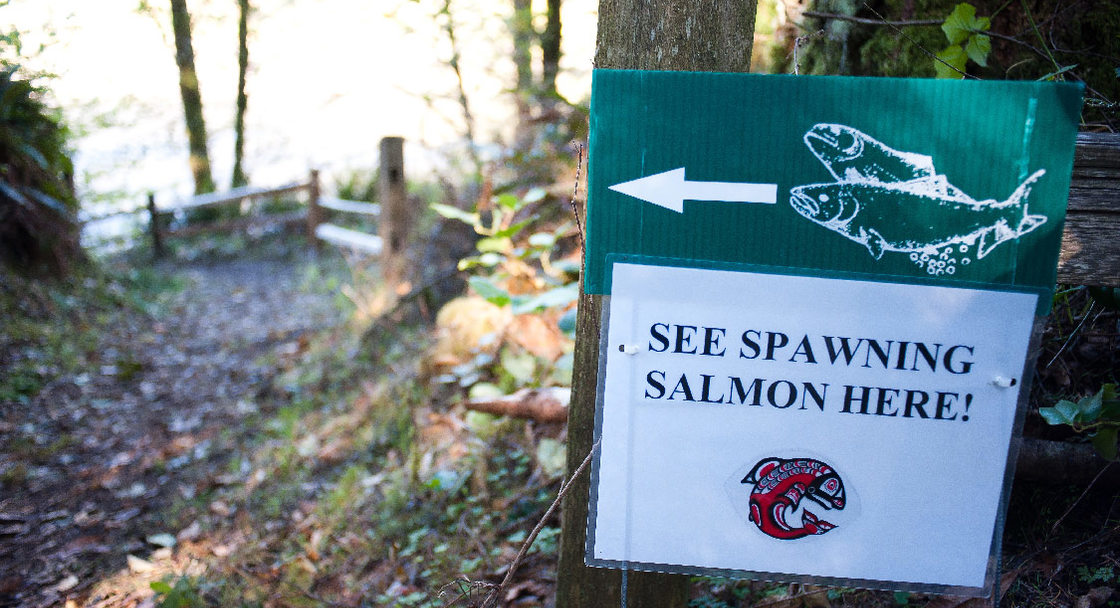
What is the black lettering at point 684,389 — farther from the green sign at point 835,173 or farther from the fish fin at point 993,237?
the fish fin at point 993,237

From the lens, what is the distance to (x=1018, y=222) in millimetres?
1360

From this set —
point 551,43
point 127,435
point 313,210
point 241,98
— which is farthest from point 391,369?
point 241,98

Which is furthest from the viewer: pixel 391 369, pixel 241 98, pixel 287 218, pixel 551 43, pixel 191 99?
pixel 241 98

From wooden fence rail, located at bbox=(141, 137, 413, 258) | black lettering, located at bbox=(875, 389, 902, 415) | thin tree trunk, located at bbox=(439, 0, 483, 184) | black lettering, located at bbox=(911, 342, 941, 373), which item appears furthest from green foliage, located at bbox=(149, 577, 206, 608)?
thin tree trunk, located at bbox=(439, 0, 483, 184)

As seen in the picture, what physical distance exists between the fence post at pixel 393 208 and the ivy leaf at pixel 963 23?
4787mm

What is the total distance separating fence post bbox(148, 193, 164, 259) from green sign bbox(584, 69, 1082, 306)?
11.0 metres

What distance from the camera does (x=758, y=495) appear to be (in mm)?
1510

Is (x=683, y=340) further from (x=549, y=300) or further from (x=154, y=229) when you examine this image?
(x=154, y=229)

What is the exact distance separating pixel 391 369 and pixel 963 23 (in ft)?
12.6

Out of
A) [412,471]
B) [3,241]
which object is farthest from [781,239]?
[3,241]

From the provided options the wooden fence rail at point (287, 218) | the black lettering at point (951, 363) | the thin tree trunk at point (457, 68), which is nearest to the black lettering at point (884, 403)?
the black lettering at point (951, 363)

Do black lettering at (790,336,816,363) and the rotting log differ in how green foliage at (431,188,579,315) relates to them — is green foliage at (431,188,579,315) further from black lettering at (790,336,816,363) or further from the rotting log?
the rotting log

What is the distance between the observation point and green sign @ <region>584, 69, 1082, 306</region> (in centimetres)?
134

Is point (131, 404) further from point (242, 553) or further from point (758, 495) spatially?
point (758, 495)
